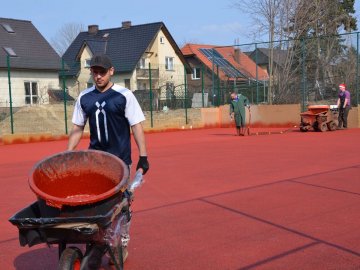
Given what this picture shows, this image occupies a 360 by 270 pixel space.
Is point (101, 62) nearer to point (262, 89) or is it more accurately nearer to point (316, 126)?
point (316, 126)

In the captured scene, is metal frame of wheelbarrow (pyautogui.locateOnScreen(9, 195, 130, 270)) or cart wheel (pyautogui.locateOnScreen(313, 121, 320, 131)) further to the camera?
cart wheel (pyautogui.locateOnScreen(313, 121, 320, 131))

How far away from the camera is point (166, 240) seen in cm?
546

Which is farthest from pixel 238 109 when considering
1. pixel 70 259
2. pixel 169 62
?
pixel 169 62

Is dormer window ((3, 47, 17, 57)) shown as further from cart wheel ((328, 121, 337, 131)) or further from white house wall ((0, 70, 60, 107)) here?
cart wheel ((328, 121, 337, 131))

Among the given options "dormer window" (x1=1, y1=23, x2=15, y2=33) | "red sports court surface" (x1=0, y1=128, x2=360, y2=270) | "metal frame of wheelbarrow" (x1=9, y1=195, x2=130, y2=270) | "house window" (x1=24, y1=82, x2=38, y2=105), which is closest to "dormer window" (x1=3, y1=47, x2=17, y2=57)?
"dormer window" (x1=1, y1=23, x2=15, y2=33)

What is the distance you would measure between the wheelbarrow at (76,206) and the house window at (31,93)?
21.0 m

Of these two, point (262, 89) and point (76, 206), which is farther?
point (262, 89)

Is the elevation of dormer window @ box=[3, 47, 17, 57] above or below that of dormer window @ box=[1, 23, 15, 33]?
below

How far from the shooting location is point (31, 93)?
30.6 m

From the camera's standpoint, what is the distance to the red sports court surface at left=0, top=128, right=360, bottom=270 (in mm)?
4848

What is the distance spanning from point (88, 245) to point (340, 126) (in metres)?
19.0

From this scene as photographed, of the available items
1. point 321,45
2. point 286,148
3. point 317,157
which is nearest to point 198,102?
point 321,45

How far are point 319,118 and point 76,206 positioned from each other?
682 inches

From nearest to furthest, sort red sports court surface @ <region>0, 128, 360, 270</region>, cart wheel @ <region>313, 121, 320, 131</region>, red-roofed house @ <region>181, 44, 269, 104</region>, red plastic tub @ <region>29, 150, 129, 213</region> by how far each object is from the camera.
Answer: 1. red plastic tub @ <region>29, 150, 129, 213</region>
2. red sports court surface @ <region>0, 128, 360, 270</region>
3. cart wheel @ <region>313, 121, 320, 131</region>
4. red-roofed house @ <region>181, 44, 269, 104</region>
